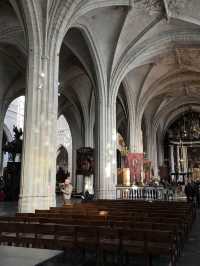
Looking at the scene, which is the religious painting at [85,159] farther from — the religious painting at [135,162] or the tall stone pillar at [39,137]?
the tall stone pillar at [39,137]

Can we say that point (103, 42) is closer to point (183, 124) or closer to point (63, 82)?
point (63, 82)

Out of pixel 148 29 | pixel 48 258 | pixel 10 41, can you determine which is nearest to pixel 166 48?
pixel 148 29

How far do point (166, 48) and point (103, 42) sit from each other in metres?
4.85

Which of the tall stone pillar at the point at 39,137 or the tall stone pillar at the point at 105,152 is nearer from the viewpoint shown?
the tall stone pillar at the point at 39,137

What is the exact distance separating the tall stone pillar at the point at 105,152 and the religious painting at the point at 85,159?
528 centimetres

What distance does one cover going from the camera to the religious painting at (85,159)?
74.3 feet

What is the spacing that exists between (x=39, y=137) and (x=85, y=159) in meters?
12.9

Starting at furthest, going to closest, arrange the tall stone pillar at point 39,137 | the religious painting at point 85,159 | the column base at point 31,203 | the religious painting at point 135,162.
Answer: the religious painting at point 85,159, the religious painting at point 135,162, the tall stone pillar at point 39,137, the column base at point 31,203

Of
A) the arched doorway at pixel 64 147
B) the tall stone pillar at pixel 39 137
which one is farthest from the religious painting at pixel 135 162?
the arched doorway at pixel 64 147

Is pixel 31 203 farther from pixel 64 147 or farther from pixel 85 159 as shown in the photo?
pixel 64 147

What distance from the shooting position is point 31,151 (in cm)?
967

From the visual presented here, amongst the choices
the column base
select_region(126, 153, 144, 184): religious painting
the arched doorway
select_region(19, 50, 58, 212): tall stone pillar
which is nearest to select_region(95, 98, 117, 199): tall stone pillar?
select_region(126, 153, 144, 184): religious painting

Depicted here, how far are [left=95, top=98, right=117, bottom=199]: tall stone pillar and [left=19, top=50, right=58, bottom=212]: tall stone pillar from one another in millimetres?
6549

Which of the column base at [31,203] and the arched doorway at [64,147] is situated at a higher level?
the arched doorway at [64,147]
